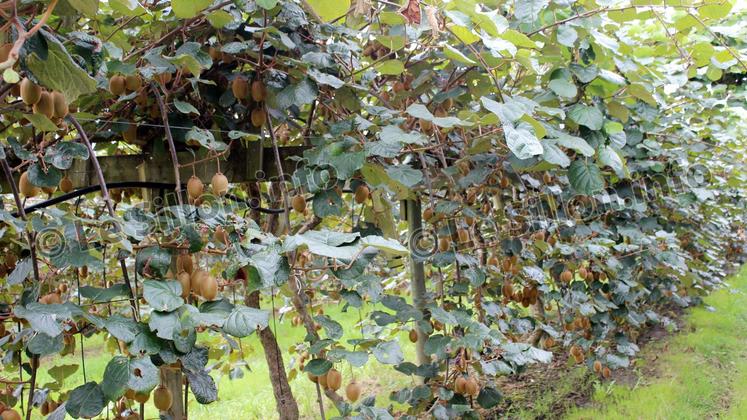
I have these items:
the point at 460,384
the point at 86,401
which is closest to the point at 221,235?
the point at 86,401

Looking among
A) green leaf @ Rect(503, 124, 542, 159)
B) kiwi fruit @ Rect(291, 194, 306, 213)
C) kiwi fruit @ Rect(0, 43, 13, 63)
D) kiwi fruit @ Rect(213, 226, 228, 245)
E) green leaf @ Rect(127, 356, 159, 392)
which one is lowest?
green leaf @ Rect(127, 356, 159, 392)

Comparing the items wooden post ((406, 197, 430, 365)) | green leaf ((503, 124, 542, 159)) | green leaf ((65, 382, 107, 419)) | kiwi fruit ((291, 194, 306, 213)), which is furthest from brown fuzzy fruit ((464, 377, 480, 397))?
green leaf ((65, 382, 107, 419))

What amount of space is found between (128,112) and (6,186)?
0.31m

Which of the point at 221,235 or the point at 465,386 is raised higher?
the point at 221,235

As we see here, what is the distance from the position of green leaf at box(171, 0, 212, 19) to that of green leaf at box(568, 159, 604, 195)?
3.12ft

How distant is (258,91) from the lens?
1240 millimetres

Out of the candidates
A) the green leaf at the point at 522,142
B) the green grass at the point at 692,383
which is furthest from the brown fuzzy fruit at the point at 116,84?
the green grass at the point at 692,383

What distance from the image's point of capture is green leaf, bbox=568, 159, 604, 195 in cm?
142

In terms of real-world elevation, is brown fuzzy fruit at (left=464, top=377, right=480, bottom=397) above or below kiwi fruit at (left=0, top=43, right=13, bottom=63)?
below

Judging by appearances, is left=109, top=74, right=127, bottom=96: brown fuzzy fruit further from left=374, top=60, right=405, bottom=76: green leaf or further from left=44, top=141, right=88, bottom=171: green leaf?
left=374, top=60, right=405, bottom=76: green leaf

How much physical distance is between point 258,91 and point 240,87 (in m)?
0.04

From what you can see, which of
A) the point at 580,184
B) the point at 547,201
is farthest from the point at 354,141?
the point at 547,201

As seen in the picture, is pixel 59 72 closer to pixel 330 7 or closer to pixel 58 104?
pixel 58 104

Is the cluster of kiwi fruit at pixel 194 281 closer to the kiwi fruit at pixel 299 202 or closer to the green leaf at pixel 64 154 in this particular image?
the green leaf at pixel 64 154
